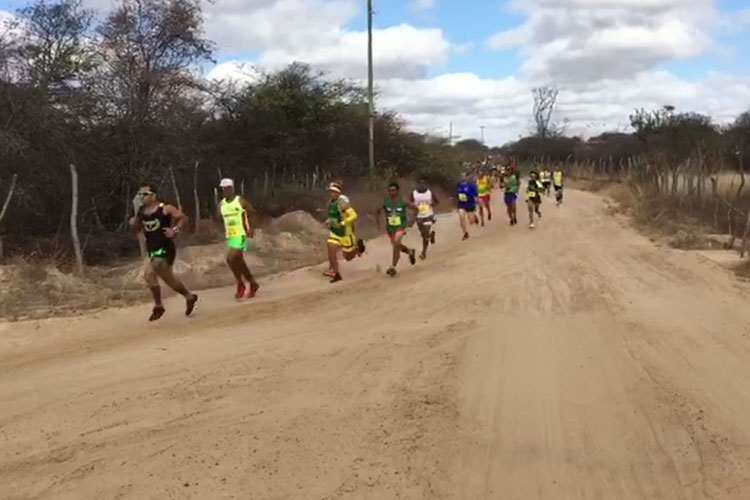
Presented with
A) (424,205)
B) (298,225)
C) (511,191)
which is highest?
(424,205)

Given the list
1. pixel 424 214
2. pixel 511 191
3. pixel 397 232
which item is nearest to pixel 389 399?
pixel 397 232

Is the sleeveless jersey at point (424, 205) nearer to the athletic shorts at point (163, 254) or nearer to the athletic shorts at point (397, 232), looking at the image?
the athletic shorts at point (397, 232)

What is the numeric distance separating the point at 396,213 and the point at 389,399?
760cm

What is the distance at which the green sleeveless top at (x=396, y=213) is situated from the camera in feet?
47.5

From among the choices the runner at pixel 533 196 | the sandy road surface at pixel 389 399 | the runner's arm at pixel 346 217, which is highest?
the runner's arm at pixel 346 217

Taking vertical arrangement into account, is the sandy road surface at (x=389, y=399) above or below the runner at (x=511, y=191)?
below

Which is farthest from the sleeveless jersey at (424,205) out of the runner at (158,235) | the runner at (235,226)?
the runner at (158,235)

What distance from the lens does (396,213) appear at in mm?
14531

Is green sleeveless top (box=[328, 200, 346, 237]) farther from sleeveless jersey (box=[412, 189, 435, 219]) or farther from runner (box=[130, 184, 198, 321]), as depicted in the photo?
runner (box=[130, 184, 198, 321])

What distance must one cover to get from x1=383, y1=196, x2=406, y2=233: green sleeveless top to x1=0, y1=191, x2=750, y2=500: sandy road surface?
2.45 m

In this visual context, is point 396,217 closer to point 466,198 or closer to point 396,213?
point 396,213

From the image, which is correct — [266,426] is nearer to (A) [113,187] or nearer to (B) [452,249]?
(B) [452,249]

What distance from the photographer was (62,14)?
695 inches

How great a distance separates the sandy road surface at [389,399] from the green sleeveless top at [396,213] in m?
2.45
